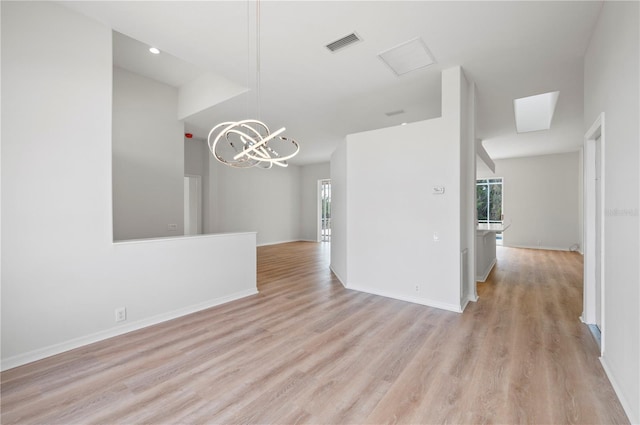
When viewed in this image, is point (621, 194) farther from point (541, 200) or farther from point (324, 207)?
point (324, 207)

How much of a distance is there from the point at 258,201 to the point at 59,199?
7.53 m

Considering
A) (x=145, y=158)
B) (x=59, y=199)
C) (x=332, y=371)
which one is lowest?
(x=332, y=371)

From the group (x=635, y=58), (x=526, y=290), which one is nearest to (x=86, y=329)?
(x=635, y=58)

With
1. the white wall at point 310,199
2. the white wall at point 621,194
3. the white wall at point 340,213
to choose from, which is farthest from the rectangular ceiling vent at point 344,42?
the white wall at point 310,199

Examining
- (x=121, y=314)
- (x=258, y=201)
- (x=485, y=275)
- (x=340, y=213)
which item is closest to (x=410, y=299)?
(x=340, y=213)

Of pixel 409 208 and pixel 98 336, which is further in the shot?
pixel 409 208

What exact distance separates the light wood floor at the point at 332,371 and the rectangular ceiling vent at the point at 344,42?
3.37 metres

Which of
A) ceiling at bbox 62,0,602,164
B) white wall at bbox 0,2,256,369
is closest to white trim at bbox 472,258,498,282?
ceiling at bbox 62,0,602,164

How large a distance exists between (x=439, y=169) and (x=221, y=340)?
352cm

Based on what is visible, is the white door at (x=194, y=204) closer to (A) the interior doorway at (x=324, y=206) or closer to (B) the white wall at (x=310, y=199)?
(B) the white wall at (x=310, y=199)

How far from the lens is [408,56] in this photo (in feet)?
11.6

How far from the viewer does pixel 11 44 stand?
8.11 feet

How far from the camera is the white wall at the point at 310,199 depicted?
11734mm

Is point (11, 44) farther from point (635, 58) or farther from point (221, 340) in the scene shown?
point (635, 58)
